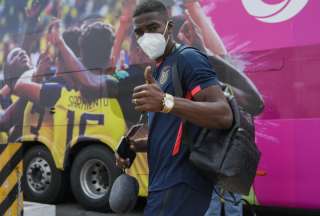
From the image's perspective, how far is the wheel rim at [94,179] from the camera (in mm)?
6806

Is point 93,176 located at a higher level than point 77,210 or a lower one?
higher

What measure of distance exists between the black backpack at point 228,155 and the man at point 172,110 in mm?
50

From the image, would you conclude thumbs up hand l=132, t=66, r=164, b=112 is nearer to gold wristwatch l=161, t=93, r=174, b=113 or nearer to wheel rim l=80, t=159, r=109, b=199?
gold wristwatch l=161, t=93, r=174, b=113

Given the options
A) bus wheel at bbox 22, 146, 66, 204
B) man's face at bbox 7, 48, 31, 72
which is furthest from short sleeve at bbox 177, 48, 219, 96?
man's face at bbox 7, 48, 31, 72

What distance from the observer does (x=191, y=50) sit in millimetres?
2238

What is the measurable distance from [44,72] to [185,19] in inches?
106

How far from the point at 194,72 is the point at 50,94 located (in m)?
5.37

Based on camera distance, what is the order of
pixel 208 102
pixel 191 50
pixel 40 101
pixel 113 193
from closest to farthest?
1. pixel 208 102
2. pixel 191 50
3. pixel 113 193
4. pixel 40 101

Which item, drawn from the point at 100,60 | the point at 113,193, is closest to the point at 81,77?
the point at 100,60

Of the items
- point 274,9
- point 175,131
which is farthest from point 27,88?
point 175,131

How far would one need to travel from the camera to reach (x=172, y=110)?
198cm

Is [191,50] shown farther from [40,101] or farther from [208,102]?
[40,101]

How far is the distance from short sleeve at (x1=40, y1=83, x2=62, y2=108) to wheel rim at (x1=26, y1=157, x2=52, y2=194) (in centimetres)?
87

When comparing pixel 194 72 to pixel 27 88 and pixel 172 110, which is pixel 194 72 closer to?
pixel 172 110
